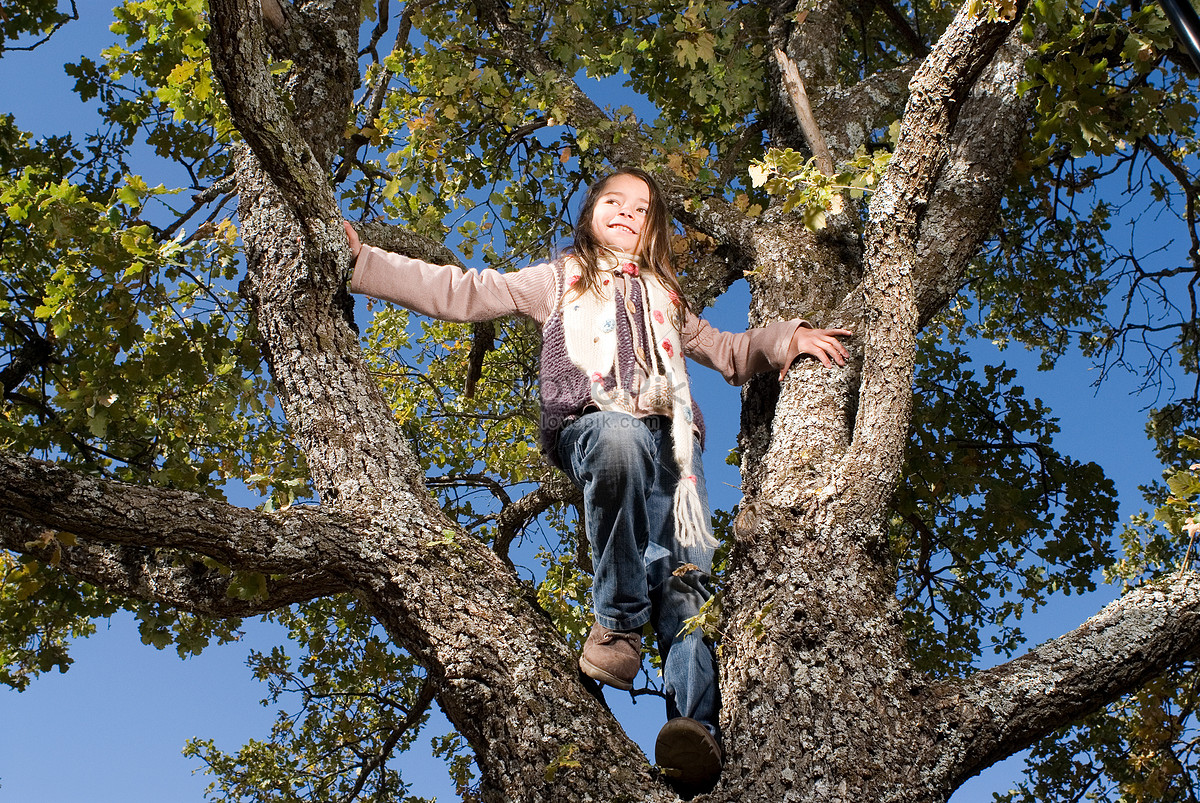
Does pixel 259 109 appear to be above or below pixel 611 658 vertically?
above

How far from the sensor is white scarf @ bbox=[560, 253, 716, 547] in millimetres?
2996

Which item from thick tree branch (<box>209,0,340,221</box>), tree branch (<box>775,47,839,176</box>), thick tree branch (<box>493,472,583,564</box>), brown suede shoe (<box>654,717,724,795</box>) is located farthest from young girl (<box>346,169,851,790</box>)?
thick tree branch (<box>493,472,583,564</box>)

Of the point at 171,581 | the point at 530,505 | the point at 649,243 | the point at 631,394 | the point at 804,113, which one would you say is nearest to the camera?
the point at 171,581

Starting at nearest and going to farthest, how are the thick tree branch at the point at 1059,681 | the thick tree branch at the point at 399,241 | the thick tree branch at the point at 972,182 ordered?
the thick tree branch at the point at 1059,681 < the thick tree branch at the point at 972,182 < the thick tree branch at the point at 399,241

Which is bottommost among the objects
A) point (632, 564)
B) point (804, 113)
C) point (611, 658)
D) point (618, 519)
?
point (611, 658)

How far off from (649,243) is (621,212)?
0.52 feet

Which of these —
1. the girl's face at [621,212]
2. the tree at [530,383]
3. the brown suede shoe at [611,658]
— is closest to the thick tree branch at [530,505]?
the tree at [530,383]

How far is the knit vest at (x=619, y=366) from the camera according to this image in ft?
9.84

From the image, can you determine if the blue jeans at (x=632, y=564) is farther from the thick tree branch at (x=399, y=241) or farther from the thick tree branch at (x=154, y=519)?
the thick tree branch at (x=399, y=241)

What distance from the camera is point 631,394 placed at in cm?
306

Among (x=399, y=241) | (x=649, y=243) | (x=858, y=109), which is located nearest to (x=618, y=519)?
(x=649, y=243)

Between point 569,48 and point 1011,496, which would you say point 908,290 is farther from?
point 569,48

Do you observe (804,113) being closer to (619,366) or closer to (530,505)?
(619,366)

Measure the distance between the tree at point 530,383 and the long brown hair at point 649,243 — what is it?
0.46 m
